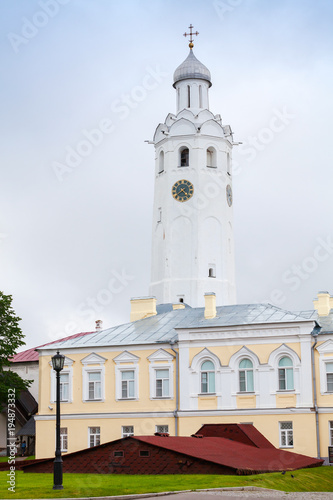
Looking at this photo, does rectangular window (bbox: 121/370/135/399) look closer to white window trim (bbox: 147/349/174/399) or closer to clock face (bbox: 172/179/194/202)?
white window trim (bbox: 147/349/174/399)

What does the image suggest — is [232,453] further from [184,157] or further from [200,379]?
[184,157]

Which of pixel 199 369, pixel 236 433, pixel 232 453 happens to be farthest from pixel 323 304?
pixel 232 453

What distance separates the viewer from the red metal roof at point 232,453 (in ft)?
94.0

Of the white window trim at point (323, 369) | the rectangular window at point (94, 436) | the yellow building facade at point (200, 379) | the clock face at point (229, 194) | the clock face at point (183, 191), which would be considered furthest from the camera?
the clock face at point (229, 194)

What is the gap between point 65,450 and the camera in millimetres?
45219

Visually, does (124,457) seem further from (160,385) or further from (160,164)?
(160,164)

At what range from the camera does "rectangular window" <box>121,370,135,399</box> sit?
44853mm

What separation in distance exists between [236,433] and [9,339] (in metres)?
21.6

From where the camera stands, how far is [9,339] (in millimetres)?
53500

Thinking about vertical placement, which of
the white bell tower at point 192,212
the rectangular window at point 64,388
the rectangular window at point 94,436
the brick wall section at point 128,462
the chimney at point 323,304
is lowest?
the brick wall section at point 128,462

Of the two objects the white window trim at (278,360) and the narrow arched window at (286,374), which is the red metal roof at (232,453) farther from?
the narrow arched window at (286,374)

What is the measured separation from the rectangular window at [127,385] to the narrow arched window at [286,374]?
317 inches

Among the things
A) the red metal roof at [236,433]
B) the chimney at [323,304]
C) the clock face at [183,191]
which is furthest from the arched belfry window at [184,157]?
the red metal roof at [236,433]

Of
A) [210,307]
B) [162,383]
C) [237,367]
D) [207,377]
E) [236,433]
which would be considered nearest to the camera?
[236,433]
